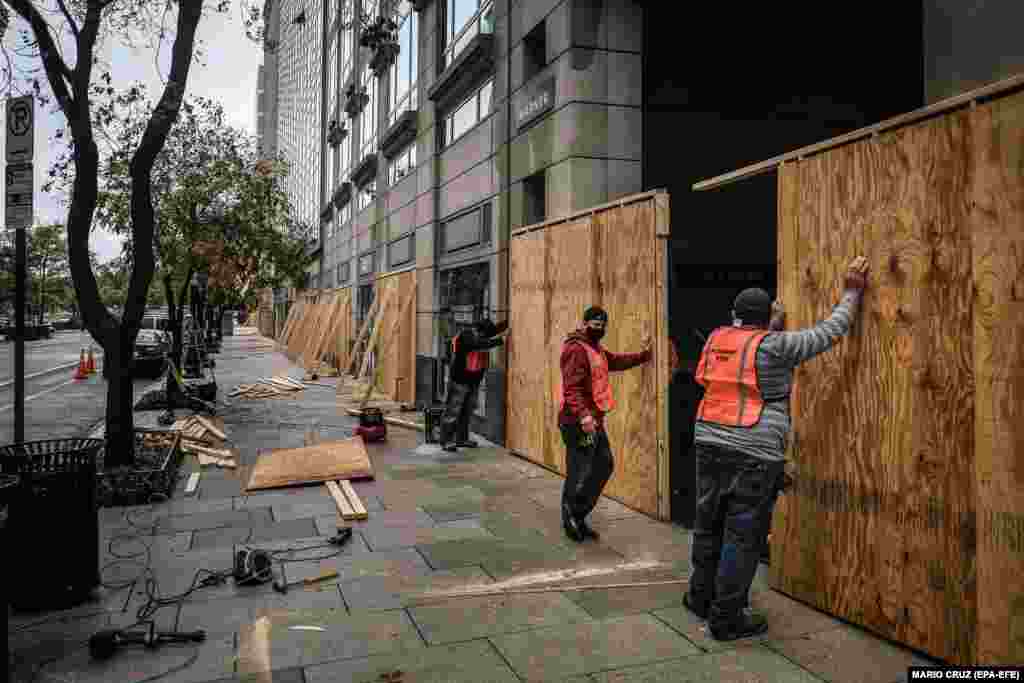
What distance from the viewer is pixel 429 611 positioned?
480 cm

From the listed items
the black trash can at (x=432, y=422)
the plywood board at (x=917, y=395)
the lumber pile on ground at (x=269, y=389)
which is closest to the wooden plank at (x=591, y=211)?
the plywood board at (x=917, y=395)

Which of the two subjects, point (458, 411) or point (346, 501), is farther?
point (458, 411)

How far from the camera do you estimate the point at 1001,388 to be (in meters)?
3.61

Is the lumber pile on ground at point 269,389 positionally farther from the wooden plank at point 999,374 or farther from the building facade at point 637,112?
the wooden plank at point 999,374

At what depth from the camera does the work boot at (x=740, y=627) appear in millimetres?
4316

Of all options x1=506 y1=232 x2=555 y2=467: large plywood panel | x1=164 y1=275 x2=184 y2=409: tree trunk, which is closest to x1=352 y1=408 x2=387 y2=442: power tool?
x1=506 y1=232 x2=555 y2=467: large plywood panel

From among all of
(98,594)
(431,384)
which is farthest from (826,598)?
(431,384)

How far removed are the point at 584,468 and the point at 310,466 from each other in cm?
420

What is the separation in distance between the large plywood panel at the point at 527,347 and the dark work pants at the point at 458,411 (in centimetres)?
59

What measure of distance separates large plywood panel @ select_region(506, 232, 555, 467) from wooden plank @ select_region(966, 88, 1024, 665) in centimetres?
591

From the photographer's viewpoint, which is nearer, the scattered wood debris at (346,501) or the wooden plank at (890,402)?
the wooden plank at (890,402)

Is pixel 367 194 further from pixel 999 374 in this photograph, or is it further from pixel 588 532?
pixel 999 374

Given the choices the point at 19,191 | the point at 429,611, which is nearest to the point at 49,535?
the point at 19,191

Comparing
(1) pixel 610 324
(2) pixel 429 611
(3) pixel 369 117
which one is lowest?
(2) pixel 429 611
